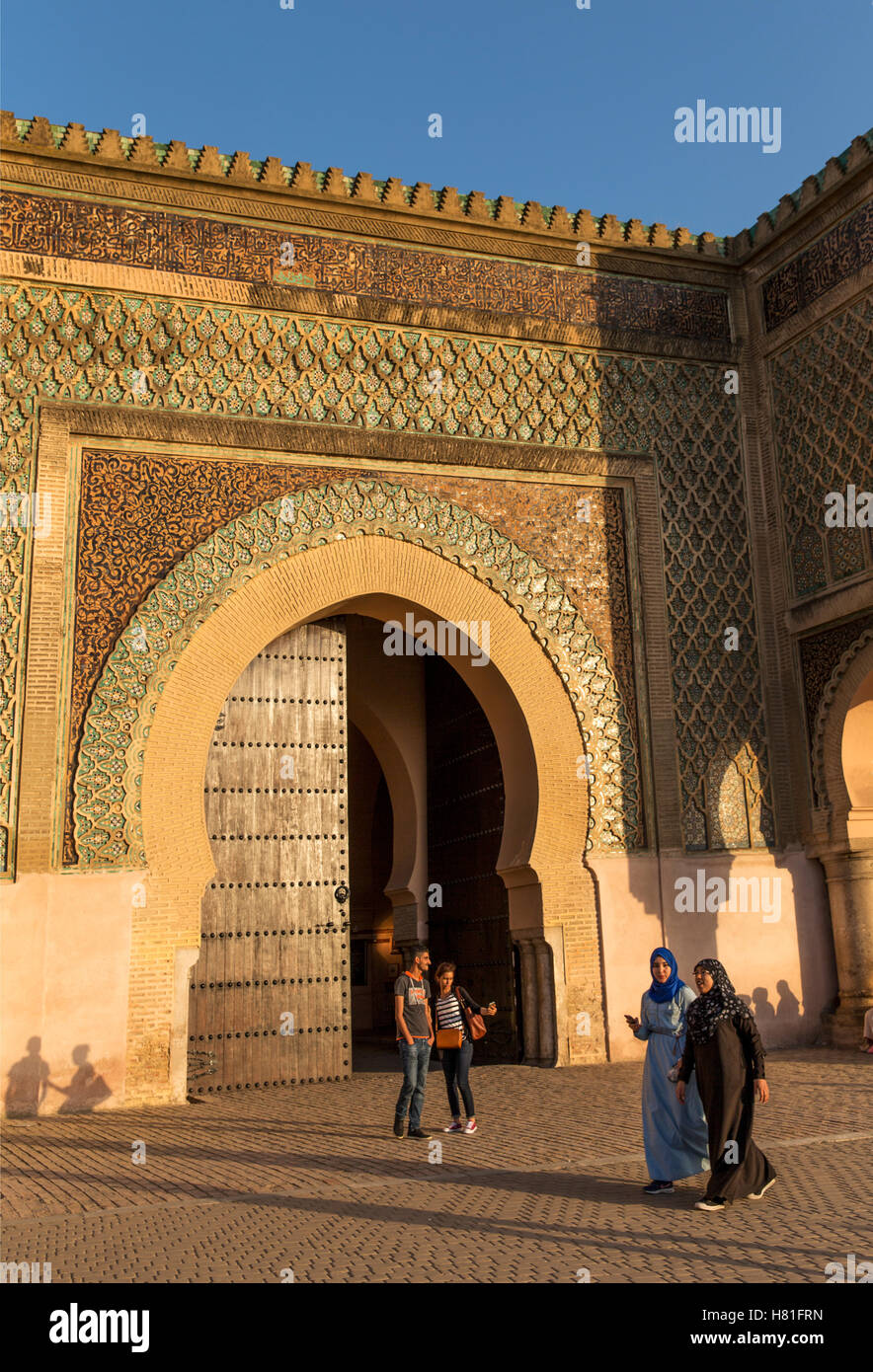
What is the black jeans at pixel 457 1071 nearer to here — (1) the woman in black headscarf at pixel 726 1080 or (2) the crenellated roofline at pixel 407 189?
(1) the woman in black headscarf at pixel 726 1080

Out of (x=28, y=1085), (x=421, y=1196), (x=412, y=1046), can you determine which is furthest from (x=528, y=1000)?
(x=421, y=1196)

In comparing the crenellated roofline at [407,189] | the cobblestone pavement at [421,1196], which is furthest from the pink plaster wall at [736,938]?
the crenellated roofline at [407,189]

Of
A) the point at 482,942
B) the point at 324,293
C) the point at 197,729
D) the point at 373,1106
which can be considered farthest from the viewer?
the point at 482,942

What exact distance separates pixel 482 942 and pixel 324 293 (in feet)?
13.2

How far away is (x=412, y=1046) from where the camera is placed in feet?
15.1

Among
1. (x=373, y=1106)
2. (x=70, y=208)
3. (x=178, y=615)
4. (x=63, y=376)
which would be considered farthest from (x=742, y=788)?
(x=70, y=208)

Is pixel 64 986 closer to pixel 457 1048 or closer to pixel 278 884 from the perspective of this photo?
pixel 278 884

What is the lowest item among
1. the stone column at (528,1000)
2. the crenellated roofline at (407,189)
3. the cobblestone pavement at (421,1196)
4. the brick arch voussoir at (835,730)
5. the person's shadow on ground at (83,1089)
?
the cobblestone pavement at (421,1196)

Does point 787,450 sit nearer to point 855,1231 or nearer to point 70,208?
point 70,208

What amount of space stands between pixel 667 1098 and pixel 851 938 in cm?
359

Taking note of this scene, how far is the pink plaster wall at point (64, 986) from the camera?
17.6ft

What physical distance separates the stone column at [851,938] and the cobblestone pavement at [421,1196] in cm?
113

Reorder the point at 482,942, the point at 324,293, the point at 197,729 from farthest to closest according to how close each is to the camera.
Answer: the point at 482,942, the point at 324,293, the point at 197,729

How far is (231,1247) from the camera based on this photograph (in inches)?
113
